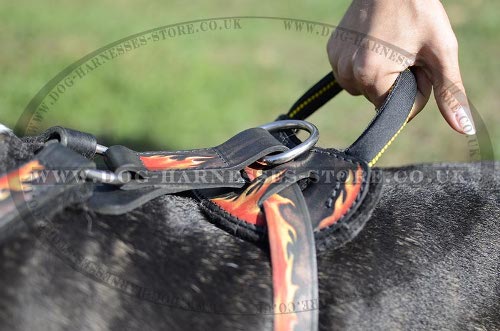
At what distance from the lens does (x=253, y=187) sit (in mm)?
1709

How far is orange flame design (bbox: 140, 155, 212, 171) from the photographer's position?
169cm

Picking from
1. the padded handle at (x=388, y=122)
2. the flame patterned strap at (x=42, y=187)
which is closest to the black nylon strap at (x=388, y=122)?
the padded handle at (x=388, y=122)

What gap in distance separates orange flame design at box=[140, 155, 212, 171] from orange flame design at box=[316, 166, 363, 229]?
39 cm

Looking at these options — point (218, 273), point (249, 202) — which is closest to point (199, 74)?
point (249, 202)

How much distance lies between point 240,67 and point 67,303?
4.76 meters

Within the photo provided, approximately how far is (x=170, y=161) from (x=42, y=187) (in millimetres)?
397

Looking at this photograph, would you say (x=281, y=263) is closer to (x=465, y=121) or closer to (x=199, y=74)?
(x=465, y=121)

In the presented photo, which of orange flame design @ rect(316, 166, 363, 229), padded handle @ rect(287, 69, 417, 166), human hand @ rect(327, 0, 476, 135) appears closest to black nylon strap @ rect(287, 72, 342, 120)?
human hand @ rect(327, 0, 476, 135)

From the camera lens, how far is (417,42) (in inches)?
84.0

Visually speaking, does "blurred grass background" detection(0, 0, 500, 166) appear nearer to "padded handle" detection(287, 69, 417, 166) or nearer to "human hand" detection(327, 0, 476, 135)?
"human hand" detection(327, 0, 476, 135)

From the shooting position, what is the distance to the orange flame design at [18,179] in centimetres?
140

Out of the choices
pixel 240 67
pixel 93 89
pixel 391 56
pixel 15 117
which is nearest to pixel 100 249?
pixel 391 56

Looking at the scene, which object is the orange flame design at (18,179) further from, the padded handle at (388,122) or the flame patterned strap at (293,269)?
the padded handle at (388,122)

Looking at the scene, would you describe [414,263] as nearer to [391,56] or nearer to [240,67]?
[391,56]
